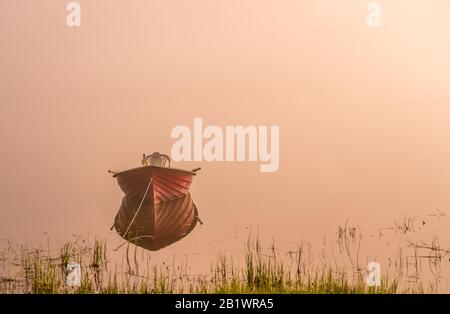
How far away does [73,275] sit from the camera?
638 cm

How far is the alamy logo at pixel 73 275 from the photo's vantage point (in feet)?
20.4

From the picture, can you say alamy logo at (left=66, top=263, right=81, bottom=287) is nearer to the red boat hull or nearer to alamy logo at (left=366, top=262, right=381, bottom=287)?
the red boat hull

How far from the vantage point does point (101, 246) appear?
22.0 ft

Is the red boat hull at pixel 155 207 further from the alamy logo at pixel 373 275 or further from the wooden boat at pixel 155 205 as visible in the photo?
the alamy logo at pixel 373 275

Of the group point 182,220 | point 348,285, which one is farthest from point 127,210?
point 348,285

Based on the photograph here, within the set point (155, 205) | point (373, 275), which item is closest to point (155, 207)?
point (155, 205)

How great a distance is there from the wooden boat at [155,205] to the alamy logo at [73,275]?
23.6 inches

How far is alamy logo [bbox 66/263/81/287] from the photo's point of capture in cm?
622

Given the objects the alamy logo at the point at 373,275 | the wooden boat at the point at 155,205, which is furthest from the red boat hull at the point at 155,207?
the alamy logo at the point at 373,275

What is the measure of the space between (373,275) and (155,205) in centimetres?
286
